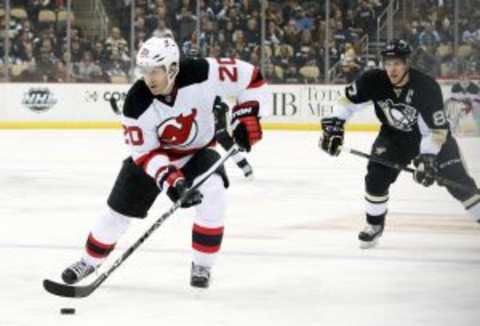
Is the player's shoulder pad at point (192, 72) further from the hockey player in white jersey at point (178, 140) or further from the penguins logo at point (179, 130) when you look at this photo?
the penguins logo at point (179, 130)

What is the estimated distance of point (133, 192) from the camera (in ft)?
14.8

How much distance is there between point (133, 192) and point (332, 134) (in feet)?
5.32

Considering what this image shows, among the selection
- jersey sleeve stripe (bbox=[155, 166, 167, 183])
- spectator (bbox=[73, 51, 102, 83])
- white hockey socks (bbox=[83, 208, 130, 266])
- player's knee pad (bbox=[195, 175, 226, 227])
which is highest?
jersey sleeve stripe (bbox=[155, 166, 167, 183])

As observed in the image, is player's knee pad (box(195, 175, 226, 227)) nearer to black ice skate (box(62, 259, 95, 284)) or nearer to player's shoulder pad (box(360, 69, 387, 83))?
black ice skate (box(62, 259, 95, 284))

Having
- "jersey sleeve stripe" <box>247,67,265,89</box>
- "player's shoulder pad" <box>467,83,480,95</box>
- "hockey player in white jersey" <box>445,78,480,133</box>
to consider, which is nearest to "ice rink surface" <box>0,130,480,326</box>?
"jersey sleeve stripe" <box>247,67,265,89</box>

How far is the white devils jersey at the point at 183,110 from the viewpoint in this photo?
4352 millimetres

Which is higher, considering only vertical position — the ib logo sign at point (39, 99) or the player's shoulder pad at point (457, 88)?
the player's shoulder pad at point (457, 88)

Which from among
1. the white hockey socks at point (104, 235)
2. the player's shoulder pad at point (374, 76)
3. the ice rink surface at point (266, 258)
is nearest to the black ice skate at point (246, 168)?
the ice rink surface at point (266, 258)

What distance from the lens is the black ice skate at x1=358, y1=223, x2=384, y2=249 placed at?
5848 millimetres

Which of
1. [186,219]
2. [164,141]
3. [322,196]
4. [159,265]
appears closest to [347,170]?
[322,196]

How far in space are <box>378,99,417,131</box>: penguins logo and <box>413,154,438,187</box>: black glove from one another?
0.62 feet

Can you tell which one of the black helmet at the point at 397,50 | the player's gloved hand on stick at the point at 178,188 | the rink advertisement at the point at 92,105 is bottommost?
the rink advertisement at the point at 92,105

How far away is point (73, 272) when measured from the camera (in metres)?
4.54

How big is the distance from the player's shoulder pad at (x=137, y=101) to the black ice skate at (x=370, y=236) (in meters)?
1.84
